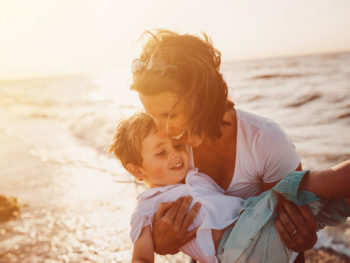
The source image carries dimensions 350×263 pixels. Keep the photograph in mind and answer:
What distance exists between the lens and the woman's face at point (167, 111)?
6.76ft

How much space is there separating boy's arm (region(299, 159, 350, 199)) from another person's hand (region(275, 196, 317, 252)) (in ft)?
0.52

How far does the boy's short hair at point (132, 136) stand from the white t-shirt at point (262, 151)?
665mm

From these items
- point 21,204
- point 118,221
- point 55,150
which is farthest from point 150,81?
point 55,150

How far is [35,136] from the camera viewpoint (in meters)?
11.7

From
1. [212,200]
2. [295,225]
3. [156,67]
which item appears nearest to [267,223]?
[295,225]

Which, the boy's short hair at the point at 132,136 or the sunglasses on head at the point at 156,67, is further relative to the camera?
the boy's short hair at the point at 132,136

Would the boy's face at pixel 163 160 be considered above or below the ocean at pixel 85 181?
above

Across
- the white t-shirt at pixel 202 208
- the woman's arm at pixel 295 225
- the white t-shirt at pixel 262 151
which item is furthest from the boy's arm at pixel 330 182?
the white t-shirt at pixel 202 208

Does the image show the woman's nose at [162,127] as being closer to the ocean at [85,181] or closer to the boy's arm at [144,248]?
the ocean at [85,181]

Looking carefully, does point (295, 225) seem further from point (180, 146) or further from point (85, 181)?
point (85, 181)

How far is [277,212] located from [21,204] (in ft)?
14.9

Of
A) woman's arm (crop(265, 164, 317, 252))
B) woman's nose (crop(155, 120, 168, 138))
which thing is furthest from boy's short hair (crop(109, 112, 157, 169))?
woman's arm (crop(265, 164, 317, 252))

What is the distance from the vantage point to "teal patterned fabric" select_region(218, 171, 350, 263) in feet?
5.78

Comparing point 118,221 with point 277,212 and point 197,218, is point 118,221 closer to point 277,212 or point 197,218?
point 197,218
